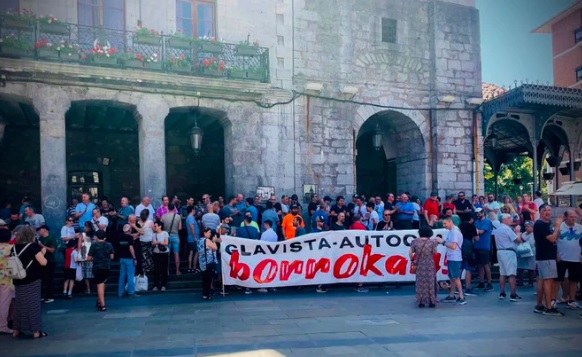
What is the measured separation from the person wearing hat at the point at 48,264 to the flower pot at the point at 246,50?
771 cm

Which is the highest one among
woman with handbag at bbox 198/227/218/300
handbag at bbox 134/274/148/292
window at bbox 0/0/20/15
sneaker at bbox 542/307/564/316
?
window at bbox 0/0/20/15

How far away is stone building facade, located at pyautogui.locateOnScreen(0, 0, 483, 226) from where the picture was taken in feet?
45.3

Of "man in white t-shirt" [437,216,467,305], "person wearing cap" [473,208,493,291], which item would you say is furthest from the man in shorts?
"person wearing cap" [473,208,493,291]

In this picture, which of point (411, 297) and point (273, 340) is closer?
point (273, 340)

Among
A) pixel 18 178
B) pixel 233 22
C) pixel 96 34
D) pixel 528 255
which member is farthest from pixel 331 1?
pixel 18 178

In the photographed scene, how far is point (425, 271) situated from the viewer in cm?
962

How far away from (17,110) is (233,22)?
721 centimetres

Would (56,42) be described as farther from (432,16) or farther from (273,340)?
(432,16)

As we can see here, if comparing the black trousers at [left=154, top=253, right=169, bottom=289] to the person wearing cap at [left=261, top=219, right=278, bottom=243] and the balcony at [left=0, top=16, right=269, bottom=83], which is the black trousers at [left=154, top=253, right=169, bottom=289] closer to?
the person wearing cap at [left=261, top=219, right=278, bottom=243]

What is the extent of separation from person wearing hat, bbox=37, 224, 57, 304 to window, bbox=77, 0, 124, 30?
21.7ft

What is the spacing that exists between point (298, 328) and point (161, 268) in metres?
4.84

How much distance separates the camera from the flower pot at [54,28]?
42.9ft

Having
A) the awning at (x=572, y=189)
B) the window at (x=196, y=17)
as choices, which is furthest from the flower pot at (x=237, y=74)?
the awning at (x=572, y=189)

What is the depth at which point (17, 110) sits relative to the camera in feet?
50.1
